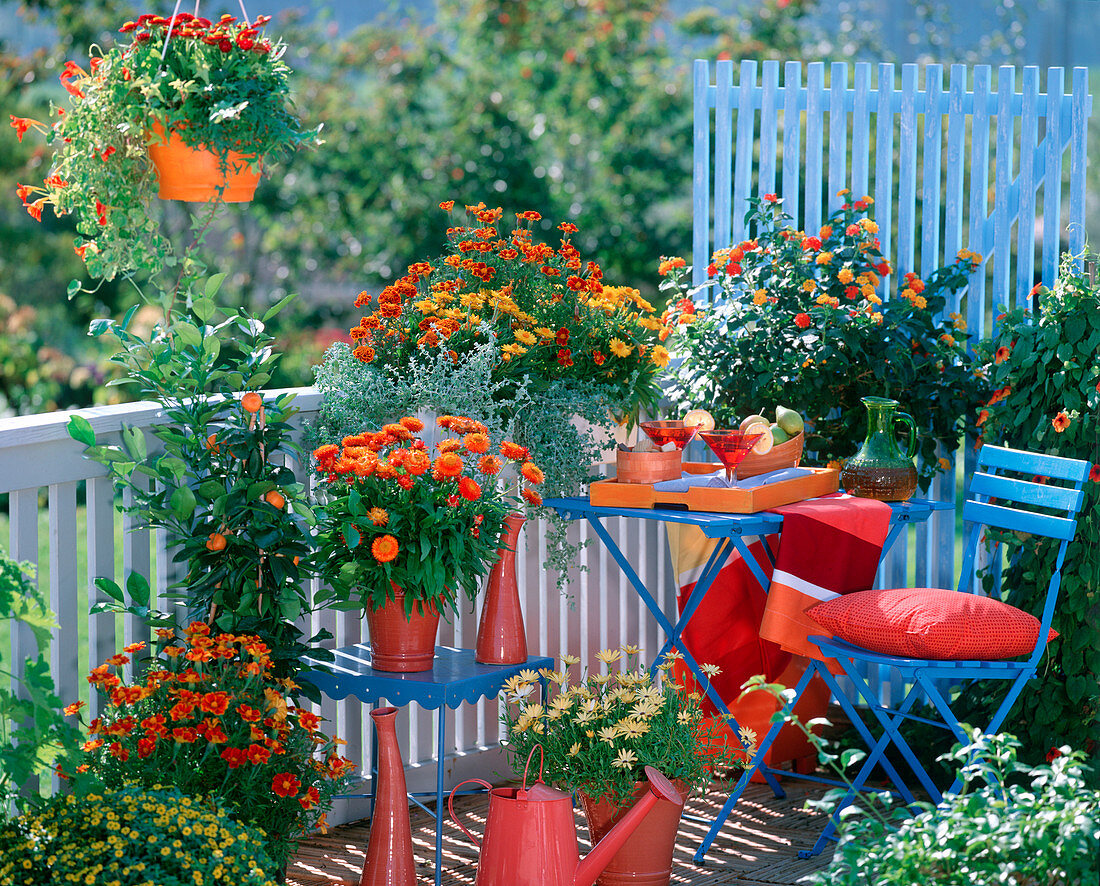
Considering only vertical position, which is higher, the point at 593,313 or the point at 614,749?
the point at 593,313

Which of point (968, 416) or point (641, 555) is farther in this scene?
point (641, 555)

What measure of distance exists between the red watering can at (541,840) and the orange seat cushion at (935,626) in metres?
0.61

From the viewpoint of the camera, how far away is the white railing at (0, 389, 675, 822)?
9.44ft

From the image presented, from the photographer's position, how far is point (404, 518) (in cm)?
300

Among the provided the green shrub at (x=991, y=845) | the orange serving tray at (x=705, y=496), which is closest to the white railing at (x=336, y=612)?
the orange serving tray at (x=705, y=496)

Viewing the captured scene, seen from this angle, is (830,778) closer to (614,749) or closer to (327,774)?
(614,749)

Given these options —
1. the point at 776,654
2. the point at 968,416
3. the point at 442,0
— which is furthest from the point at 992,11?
the point at 776,654

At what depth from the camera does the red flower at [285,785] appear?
2834mm

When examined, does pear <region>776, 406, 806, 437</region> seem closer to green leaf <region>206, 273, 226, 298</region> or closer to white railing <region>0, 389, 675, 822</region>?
white railing <region>0, 389, 675, 822</region>

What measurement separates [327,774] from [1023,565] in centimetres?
187

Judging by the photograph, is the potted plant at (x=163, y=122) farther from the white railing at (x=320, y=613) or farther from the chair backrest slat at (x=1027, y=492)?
the chair backrest slat at (x=1027, y=492)

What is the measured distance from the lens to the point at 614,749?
307 cm

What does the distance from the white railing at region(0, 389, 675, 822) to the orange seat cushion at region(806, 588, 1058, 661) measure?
35.7 inches

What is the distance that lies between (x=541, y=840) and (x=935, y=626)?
984mm
